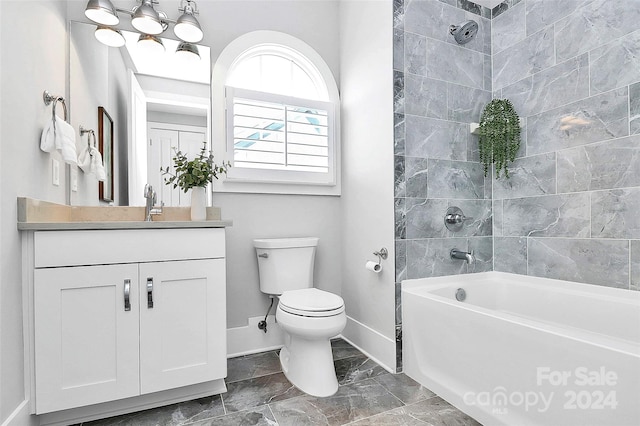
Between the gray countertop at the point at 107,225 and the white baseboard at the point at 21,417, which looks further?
the gray countertop at the point at 107,225

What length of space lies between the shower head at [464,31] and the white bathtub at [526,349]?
1507 mm

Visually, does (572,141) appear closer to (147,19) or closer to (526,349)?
(526,349)

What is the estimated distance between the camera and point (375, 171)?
2.14m

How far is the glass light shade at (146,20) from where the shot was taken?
1902 mm

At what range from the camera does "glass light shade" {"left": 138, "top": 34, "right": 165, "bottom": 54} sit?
2.01 meters

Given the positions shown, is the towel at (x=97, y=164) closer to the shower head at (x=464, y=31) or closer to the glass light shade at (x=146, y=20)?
the glass light shade at (x=146, y=20)

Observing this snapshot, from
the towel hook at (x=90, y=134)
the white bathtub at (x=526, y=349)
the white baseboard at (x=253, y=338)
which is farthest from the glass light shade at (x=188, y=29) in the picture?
the white bathtub at (x=526, y=349)

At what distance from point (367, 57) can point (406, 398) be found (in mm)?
2026

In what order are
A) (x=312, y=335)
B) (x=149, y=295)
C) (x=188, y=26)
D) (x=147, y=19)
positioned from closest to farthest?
(x=149, y=295)
(x=312, y=335)
(x=147, y=19)
(x=188, y=26)

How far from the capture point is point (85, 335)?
4.66 feet

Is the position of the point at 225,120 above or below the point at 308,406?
above

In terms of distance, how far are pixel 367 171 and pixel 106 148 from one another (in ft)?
5.12

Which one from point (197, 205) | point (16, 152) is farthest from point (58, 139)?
point (197, 205)

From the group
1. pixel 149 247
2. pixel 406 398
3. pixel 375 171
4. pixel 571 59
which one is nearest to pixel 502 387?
pixel 406 398
